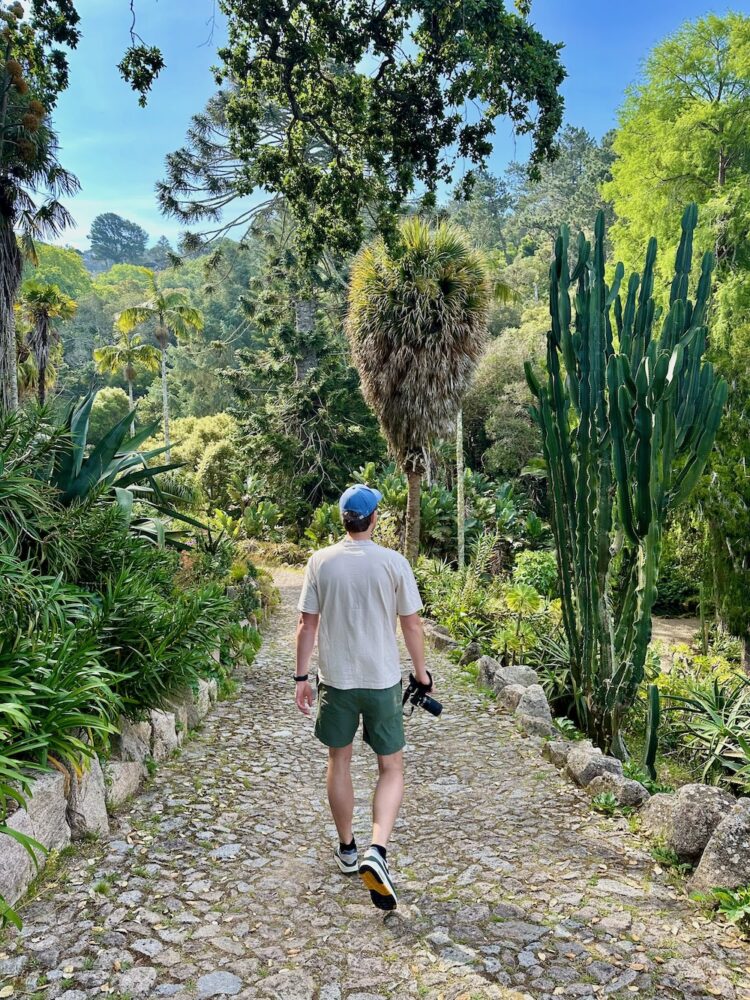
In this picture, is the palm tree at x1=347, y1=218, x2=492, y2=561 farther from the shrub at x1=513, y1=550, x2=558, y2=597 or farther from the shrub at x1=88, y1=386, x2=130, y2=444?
the shrub at x1=88, y1=386, x2=130, y2=444

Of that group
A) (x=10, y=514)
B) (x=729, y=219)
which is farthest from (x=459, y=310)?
(x=729, y=219)

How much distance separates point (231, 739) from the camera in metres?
4.99

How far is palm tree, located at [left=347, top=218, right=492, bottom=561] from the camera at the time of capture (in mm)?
10719

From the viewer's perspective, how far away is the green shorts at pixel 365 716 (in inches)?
111

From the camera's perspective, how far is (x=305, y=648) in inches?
120

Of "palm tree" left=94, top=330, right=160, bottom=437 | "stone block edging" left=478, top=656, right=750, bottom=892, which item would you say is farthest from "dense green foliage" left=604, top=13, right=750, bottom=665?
"palm tree" left=94, top=330, right=160, bottom=437

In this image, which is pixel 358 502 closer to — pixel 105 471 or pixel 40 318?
pixel 105 471

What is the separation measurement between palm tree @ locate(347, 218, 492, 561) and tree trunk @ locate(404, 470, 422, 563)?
894 mm

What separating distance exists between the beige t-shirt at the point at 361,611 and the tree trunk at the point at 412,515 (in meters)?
8.92

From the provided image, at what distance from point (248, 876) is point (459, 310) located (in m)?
9.18

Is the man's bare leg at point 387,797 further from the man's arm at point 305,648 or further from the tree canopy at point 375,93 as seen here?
the tree canopy at point 375,93

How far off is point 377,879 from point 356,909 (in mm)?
396

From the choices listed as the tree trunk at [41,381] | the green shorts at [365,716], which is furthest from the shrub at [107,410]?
the green shorts at [365,716]

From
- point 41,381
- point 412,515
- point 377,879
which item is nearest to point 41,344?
point 41,381
